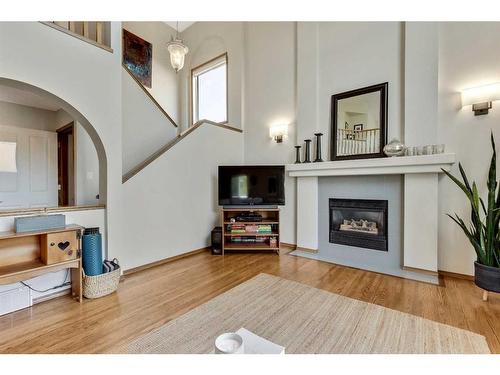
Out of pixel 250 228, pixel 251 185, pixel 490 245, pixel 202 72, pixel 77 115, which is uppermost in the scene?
pixel 202 72

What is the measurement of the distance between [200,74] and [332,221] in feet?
14.5

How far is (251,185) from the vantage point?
3729 mm

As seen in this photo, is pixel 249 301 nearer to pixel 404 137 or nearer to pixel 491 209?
pixel 491 209

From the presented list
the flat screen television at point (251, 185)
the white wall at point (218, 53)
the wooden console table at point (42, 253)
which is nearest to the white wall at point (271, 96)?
the white wall at point (218, 53)

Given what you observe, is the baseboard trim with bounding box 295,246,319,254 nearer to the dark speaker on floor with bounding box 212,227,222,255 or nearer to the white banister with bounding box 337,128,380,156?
the dark speaker on floor with bounding box 212,227,222,255

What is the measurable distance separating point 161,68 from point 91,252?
182 inches

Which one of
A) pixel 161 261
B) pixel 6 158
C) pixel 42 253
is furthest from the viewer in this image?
pixel 161 261

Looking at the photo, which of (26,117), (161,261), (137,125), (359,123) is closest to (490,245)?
(359,123)

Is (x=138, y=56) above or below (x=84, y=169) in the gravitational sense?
above

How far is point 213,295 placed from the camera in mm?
2291

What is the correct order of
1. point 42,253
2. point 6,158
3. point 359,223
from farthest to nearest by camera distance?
1. point 359,223
2. point 6,158
3. point 42,253

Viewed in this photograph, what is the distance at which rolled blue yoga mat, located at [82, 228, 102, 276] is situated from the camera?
2252 millimetres

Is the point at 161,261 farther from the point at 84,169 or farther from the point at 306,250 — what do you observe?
the point at 306,250

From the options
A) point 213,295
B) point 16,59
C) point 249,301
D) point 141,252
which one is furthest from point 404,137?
point 16,59
